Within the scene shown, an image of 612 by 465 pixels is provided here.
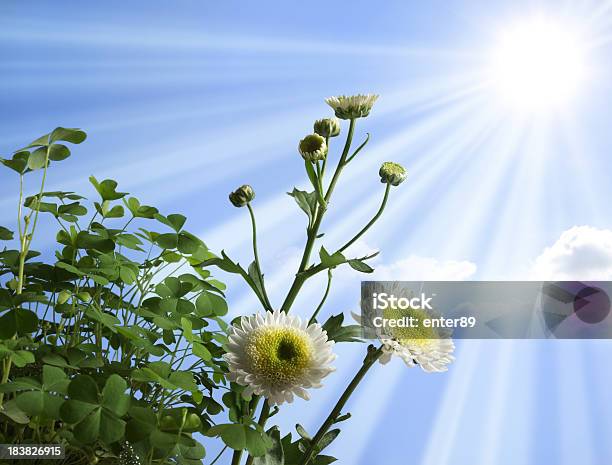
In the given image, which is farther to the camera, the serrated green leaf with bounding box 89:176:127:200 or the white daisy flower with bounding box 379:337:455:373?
the serrated green leaf with bounding box 89:176:127:200

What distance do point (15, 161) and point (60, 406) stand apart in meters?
0.34

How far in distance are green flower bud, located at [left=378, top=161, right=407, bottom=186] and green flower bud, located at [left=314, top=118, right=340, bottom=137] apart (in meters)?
0.07

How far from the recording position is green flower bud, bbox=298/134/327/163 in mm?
784

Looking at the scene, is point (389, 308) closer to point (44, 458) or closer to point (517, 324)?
point (44, 458)

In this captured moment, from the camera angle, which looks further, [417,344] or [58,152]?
[58,152]

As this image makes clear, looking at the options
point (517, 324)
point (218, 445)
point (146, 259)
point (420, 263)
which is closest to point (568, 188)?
point (420, 263)

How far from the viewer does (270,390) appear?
68cm

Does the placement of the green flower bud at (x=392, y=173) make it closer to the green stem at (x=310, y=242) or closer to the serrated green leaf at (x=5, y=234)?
the green stem at (x=310, y=242)

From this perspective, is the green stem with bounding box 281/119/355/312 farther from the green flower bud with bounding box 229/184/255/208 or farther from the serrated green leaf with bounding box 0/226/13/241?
the serrated green leaf with bounding box 0/226/13/241

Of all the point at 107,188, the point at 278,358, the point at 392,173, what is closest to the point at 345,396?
the point at 278,358

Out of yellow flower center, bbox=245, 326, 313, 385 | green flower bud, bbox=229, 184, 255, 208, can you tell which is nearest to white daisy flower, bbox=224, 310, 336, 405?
yellow flower center, bbox=245, 326, 313, 385

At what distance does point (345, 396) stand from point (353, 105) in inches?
13.3

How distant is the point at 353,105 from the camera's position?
0.82 metres

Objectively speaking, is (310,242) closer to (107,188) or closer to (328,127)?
(328,127)
